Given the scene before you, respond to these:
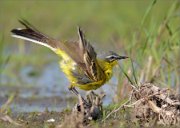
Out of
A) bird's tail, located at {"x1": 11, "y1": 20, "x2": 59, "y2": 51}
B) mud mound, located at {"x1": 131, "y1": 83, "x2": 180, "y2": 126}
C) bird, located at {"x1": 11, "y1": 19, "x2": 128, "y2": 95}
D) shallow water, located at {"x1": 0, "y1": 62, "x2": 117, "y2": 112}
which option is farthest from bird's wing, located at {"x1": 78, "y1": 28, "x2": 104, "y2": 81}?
shallow water, located at {"x1": 0, "y1": 62, "x2": 117, "y2": 112}

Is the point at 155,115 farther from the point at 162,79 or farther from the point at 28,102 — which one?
the point at 28,102

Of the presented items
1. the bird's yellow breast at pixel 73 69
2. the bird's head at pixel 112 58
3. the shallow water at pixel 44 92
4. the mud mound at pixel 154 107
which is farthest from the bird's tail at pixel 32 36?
the mud mound at pixel 154 107

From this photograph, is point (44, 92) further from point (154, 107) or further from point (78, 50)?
point (154, 107)

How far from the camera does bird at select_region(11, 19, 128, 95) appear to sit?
813cm

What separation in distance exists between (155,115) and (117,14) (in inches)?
Result: 315

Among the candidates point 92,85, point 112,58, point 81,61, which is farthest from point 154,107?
point 112,58

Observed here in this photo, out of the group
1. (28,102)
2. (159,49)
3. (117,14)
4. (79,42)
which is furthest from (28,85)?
(117,14)

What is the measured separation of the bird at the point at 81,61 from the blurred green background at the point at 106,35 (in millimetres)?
425

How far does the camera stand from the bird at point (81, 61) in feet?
26.7

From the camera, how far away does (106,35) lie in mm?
14727

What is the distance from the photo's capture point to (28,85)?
37.0 ft

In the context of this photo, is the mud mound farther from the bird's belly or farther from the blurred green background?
the blurred green background

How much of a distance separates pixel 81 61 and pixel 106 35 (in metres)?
6.58

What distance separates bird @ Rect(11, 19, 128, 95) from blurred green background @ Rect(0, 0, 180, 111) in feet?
1.39
